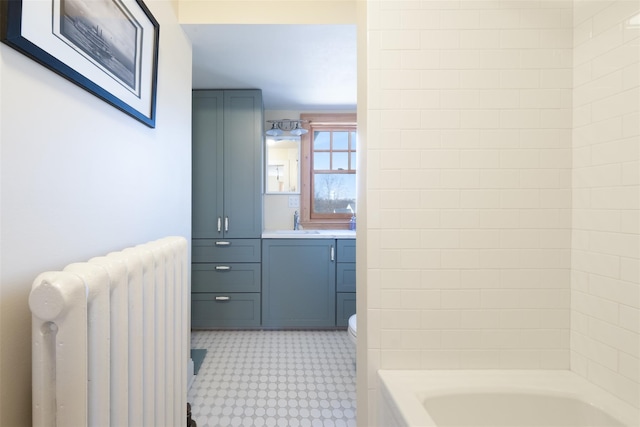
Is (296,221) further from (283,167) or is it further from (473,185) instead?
(473,185)

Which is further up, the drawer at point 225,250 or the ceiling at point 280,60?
the ceiling at point 280,60

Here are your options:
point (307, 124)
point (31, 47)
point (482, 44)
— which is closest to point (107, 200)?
point (31, 47)

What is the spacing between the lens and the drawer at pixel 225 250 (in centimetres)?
263

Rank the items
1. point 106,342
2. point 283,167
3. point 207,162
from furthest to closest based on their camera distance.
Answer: point 283,167 → point 207,162 → point 106,342

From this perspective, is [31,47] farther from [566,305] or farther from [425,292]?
[566,305]

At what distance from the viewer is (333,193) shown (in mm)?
3219

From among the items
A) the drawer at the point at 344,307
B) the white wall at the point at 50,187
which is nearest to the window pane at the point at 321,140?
the drawer at the point at 344,307

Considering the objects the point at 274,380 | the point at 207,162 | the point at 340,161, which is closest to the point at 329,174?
the point at 340,161

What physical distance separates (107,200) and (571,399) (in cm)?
163

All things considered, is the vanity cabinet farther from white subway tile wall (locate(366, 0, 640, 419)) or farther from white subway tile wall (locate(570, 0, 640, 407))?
white subway tile wall (locate(570, 0, 640, 407))

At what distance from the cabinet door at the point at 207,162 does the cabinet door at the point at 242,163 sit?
0.06 m

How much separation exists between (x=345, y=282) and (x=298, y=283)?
17.3 inches

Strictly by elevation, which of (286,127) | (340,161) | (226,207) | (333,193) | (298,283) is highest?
(286,127)

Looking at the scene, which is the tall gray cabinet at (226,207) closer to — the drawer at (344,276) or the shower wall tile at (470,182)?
the drawer at (344,276)
